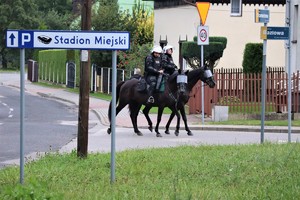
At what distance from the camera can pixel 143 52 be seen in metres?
40.0

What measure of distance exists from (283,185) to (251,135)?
1264 centimetres

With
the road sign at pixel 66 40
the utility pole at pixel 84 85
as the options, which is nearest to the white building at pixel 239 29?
the utility pole at pixel 84 85

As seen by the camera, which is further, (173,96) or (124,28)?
(124,28)

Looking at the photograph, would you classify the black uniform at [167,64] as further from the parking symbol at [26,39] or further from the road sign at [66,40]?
the parking symbol at [26,39]

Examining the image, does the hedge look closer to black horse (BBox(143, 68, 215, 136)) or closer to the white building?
the white building

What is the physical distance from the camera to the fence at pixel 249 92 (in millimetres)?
28250

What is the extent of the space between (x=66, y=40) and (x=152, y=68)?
11170 millimetres

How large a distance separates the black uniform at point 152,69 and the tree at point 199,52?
544 inches

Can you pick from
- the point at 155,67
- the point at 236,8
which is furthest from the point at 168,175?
→ the point at 236,8

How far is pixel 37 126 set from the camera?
25.1 meters

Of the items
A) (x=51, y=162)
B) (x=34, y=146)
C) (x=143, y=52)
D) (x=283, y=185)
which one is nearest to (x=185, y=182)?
(x=283, y=185)

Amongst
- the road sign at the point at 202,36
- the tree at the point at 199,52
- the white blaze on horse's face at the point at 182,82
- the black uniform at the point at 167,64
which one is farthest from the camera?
the tree at the point at 199,52

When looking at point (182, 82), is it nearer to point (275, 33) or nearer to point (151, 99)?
point (151, 99)

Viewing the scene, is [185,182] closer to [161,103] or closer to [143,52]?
[161,103]
